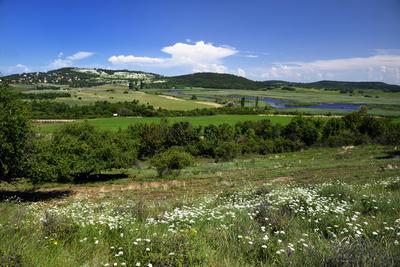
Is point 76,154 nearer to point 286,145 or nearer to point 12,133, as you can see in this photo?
point 12,133

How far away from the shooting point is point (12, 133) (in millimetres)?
25656

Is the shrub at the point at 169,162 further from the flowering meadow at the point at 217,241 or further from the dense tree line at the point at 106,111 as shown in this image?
the dense tree line at the point at 106,111

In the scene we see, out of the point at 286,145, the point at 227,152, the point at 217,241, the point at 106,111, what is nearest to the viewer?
the point at 217,241

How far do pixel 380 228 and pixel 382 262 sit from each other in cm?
Answer: 241

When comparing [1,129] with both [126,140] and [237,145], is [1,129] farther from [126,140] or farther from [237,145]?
[237,145]

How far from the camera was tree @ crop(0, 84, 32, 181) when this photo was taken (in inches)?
993

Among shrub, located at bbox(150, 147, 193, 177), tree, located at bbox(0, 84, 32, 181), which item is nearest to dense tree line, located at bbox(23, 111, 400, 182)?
shrub, located at bbox(150, 147, 193, 177)

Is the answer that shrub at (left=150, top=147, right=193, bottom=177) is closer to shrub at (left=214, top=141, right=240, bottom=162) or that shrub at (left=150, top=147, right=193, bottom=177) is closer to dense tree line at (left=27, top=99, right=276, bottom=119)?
shrub at (left=214, top=141, right=240, bottom=162)

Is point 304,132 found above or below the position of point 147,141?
above

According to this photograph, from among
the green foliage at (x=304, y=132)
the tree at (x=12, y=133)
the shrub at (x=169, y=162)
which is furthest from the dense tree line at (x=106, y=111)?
the tree at (x=12, y=133)

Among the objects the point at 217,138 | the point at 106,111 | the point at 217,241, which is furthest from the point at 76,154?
the point at 106,111

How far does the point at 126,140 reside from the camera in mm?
50406

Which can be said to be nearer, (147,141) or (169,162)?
(169,162)

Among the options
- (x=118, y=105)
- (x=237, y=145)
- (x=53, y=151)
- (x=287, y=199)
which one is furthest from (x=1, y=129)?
(x=118, y=105)
